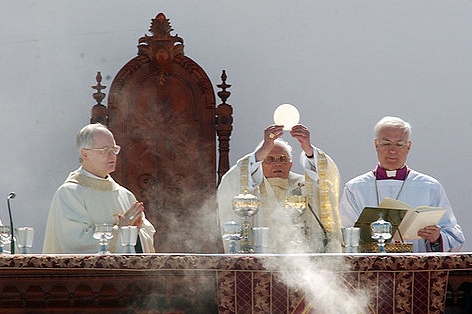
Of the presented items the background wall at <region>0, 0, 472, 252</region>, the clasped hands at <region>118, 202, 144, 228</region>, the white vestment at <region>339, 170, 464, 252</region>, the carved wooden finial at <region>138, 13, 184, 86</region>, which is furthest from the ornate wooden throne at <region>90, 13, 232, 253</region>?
the clasped hands at <region>118, 202, 144, 228</region>

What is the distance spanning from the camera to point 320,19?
815 centimetres

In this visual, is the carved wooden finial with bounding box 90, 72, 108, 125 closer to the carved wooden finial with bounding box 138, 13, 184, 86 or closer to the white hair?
the carved wooden finial with bounding box 138, 13, 184, 86

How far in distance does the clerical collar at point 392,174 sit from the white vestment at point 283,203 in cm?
49

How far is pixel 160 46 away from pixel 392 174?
1.69 m

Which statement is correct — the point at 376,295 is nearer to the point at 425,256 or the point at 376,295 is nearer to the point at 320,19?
the point at 425,256

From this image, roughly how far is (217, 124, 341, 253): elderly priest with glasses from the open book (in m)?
0.40

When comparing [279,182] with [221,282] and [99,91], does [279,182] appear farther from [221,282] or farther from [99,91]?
A: [221,282]

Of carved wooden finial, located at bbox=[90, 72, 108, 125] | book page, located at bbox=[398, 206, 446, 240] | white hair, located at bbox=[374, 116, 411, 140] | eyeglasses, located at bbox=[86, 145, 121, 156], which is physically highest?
carved wooden finial, located at bbox=[90, 72, 108, 125]

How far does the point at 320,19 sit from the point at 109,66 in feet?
4.79

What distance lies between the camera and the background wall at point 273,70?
798 cm

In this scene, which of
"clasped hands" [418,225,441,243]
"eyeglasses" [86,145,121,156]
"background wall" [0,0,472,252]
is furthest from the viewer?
"background wall" [0,0,472,252]

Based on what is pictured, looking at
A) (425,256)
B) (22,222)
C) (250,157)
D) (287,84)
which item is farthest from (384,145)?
(22,222)

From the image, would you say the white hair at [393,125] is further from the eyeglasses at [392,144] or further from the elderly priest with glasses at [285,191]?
the elderly priest with glasses at [285,191]

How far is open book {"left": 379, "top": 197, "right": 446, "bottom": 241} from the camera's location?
242 inches
